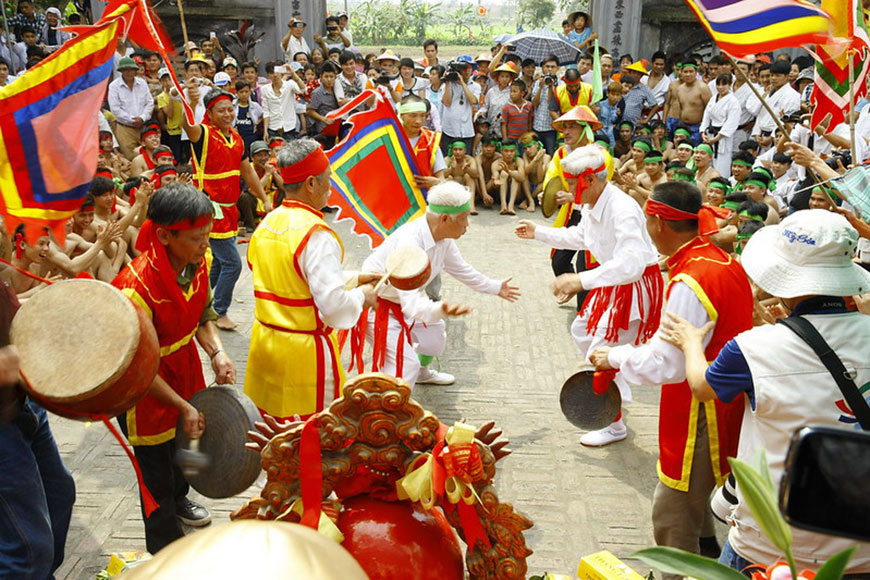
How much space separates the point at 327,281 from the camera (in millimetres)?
3451

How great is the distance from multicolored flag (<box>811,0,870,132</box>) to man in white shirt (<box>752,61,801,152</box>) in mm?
5043

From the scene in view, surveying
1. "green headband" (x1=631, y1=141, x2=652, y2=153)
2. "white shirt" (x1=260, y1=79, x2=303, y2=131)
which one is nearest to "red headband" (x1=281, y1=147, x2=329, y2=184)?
"green headband" (x1=631, y1=141, x2=652, y2=153)

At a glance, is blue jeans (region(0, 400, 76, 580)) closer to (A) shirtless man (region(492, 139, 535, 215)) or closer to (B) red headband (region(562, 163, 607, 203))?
(B) red headband (region(562, 163, 607, 203))

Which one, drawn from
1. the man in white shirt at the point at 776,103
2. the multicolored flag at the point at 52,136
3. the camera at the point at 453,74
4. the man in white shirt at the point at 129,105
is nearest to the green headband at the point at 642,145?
the man in white shirt at the point at 776,103

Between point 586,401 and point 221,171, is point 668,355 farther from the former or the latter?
point 221,171

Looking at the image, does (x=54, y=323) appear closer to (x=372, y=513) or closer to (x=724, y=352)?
(x=372, y=513)

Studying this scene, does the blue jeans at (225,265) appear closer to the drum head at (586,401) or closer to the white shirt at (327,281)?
the white shirt at (327,281)

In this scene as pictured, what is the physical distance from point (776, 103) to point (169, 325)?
852 centimetres

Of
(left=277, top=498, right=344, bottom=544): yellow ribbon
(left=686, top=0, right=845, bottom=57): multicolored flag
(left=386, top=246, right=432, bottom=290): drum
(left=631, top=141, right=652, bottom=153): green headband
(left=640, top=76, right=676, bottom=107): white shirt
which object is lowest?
(left=640, top=76, right=676, bottom=107): white shirt

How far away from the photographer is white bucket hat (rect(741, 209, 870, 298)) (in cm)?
227

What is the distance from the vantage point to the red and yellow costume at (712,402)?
3.23 metres

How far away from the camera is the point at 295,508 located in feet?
6.27

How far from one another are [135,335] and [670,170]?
733cm

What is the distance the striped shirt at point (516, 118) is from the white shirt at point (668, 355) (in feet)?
28.4
